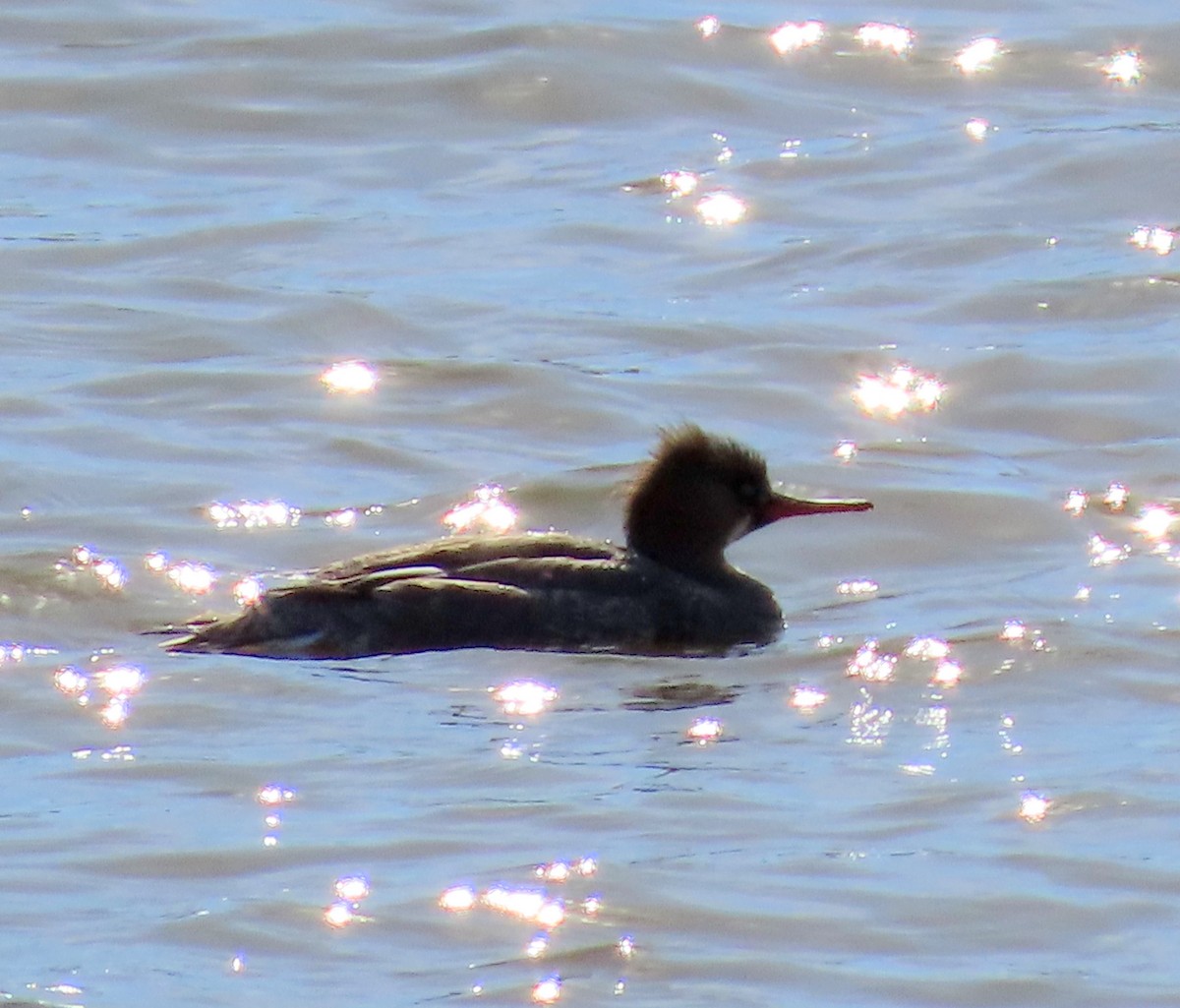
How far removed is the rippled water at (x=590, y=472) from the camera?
711 cm

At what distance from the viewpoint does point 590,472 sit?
12.0 meters

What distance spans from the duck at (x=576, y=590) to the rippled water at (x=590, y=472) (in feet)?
0.52

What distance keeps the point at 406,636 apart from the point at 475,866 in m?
2.46

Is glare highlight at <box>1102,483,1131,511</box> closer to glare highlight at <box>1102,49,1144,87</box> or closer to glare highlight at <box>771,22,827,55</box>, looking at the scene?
glare highlight at <box>1102,49,1144,87</box>

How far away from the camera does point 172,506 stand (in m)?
11.2

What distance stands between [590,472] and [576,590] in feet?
6.55

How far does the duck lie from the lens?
969 cm

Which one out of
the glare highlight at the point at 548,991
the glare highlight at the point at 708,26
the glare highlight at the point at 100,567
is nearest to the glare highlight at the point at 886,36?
the glare highlight at the point at 708,26

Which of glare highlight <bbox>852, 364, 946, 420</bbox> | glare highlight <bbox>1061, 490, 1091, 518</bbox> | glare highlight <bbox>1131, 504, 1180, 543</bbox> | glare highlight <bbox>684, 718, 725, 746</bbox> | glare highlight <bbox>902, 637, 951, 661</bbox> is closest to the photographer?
glare highlight <bbox>684, 718, 725, 746</bbox>

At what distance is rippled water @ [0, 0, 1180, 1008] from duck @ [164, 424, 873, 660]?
159 millimetres

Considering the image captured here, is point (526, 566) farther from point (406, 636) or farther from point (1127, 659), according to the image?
point (1127, 659)

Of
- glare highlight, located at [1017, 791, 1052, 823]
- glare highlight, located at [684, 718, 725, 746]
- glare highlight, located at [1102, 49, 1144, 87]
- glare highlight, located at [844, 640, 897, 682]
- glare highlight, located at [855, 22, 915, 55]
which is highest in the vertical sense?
glare highlight, located at [855, 22, 915, 55]

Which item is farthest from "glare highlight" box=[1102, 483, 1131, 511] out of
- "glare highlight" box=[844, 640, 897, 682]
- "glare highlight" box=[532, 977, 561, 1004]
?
"glare highlight" box=[532, 977, 561, 1004]

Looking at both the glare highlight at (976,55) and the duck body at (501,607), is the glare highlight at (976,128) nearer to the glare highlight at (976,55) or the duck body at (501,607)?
the glare highlight at (976,55)
